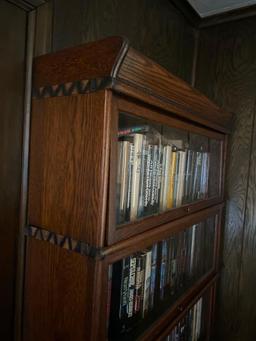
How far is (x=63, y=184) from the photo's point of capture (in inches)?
25.2

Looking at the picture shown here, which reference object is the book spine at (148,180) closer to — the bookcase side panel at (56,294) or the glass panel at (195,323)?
the bookcase side panel at (56,294)

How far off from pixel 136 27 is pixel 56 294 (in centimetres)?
98

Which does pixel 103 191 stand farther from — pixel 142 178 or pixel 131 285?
pixel 131 285

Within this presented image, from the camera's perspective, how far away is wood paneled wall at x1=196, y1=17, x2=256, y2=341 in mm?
1379

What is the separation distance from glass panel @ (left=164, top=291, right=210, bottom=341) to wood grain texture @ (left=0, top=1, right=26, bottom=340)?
63cm

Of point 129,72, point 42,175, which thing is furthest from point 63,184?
point 129,72

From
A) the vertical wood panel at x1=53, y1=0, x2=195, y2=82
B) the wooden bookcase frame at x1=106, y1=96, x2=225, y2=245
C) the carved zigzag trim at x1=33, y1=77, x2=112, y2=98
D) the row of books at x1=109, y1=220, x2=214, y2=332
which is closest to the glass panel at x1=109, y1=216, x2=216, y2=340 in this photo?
the row of books at x1=109, y1=220, x2=214, y2=332

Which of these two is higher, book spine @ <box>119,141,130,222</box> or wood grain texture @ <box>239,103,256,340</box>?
book spine @ <box>119,141,130,222</box>

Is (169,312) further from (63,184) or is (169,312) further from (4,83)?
(4,83)

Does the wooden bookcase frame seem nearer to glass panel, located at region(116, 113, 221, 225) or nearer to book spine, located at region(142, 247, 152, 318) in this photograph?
glass panel, located at region(116, 113, 221, 225)

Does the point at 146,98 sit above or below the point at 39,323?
above

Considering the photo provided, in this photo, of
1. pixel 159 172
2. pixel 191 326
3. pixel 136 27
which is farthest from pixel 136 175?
pixel 191 326

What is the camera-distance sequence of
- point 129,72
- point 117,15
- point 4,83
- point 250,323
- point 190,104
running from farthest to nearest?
point 250,323
point 117,15
point 190,104
point 4,83
point 129,72

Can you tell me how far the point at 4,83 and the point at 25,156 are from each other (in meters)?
0.19
